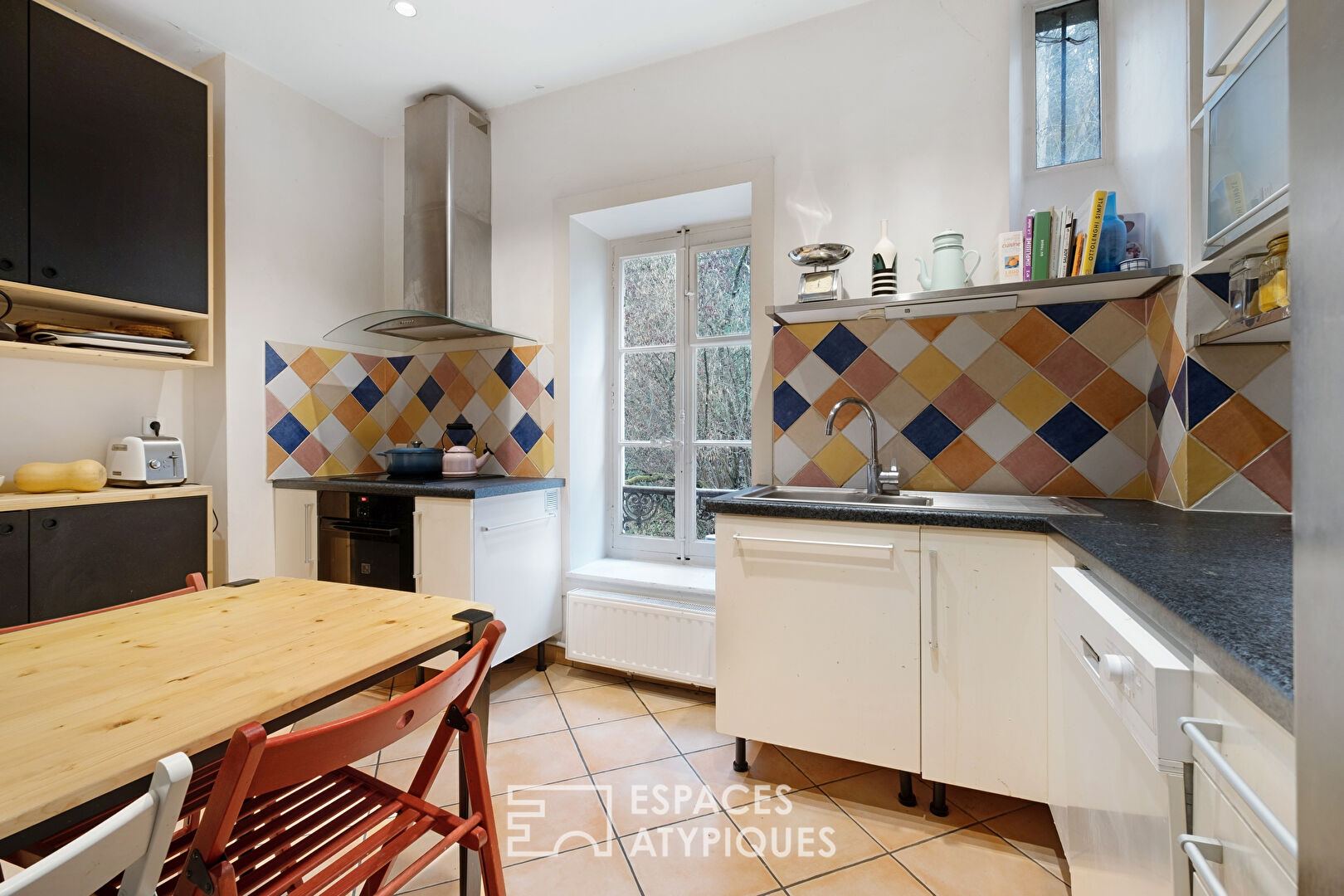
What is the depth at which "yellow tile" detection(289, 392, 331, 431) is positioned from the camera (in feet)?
9.45

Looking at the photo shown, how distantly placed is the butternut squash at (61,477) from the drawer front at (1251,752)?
3.10 metres

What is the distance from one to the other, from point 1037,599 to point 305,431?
3.17 metres

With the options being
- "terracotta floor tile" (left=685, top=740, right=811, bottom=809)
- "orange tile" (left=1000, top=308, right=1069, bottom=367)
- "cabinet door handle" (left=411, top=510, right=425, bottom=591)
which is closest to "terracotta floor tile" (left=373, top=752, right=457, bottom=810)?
"cabinet door handle" (left=411, top=510, right=425, bottom=591)

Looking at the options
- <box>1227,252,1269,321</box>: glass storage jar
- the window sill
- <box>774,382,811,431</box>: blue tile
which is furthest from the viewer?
the window sill

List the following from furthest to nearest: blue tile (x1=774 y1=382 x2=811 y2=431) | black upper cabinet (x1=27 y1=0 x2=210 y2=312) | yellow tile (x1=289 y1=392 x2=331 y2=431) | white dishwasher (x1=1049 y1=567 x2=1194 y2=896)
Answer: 1. yellow tile (x1=289 y1=392 x2=331 y2=431)
2. blue tile (x1=774 y1=382 x2=811 y2=431)
3. black upper cabinet (x1=27 y1=0 x2=210 y2=312)
4. white dishwasher (x1=1049 y1=567 x2=1194 y2=896)

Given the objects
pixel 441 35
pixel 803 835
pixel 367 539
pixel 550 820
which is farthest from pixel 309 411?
pixel 803 835

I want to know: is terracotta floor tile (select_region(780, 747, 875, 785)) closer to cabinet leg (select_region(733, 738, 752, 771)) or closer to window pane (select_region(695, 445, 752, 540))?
cabinet leg (select_region(733, 738, 752, 771))

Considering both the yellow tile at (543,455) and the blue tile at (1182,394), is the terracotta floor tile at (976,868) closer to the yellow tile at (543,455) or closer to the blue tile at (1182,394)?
the blue tile at (1182,394)

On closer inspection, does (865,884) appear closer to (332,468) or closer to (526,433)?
(526,433)

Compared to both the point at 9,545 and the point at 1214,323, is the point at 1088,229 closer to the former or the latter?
the point at 1214,323

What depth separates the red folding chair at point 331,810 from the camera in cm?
71

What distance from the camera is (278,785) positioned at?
72 centimetres

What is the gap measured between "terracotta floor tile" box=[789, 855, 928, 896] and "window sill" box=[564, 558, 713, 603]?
110 centimetres

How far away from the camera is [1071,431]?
2.02m
